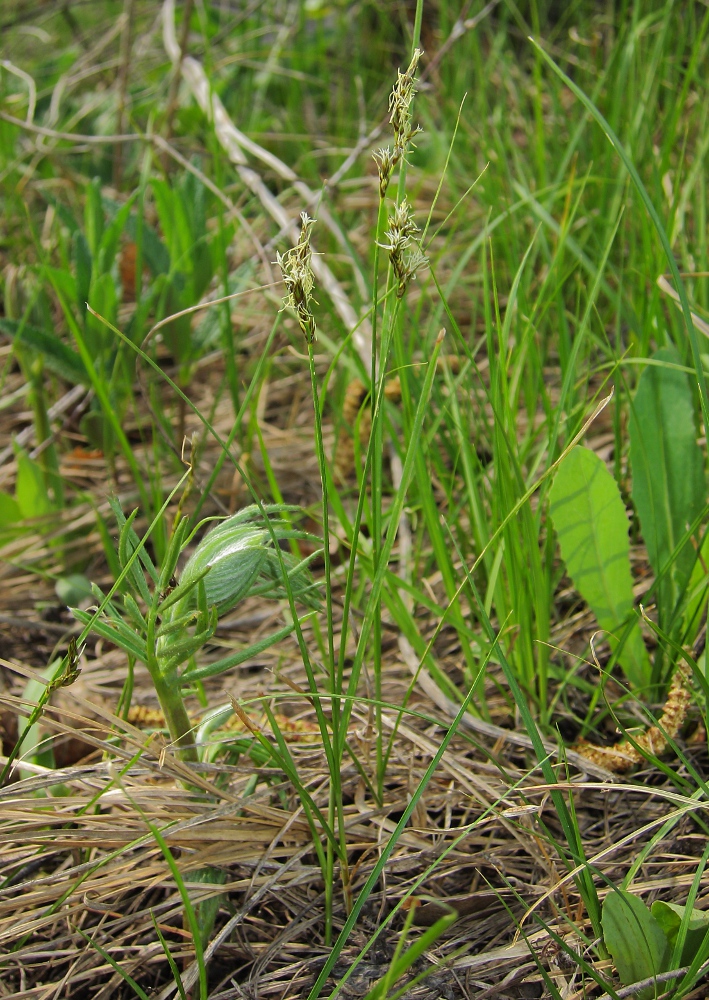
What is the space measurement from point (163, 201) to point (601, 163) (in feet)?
3.31

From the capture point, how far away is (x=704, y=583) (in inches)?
42.7

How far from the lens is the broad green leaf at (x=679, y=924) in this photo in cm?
81

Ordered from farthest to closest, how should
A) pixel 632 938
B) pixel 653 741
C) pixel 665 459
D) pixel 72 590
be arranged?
pixel 72 590 < pixel 665 459 < pixel 653 741 < pixel 632 938

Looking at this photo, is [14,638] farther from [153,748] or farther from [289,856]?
[289,856]

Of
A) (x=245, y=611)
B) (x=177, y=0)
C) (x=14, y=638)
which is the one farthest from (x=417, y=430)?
(x=177, y=0)

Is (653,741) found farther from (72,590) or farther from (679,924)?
(72,590)

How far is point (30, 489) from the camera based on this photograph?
1.56 meters

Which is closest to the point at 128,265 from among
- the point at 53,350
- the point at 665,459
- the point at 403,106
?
the point at 53,350

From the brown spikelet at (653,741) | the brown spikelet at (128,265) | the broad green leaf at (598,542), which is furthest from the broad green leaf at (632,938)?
the brown spikelet at (128,265)

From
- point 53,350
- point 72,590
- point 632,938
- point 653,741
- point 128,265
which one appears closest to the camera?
point 632,938

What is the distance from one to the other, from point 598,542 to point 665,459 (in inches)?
7.3

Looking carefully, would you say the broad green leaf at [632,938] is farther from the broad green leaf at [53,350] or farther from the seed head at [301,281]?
the broad green leaf at [53,350]

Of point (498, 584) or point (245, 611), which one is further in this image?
point (245, 611)

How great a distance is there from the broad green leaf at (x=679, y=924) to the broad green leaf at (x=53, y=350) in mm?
1347
